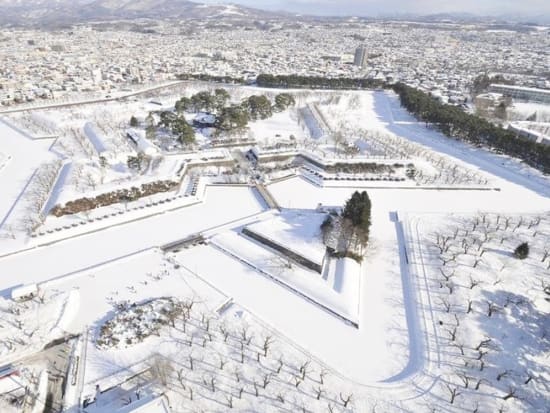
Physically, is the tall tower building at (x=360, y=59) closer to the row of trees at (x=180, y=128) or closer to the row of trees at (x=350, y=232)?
the row of trees at (x=180, y=128)

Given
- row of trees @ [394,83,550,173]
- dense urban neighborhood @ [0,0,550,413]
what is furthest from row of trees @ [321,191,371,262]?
row of trees @ [394,83,550,173]

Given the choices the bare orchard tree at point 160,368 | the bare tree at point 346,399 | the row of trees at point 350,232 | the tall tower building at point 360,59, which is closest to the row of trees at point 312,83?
the tall tower building at point 360,59

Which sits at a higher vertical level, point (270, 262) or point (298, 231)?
point (298, 231)

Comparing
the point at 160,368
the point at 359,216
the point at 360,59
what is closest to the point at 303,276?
the point at 359,216

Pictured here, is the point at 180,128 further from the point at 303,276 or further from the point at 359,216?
the point at 303,276

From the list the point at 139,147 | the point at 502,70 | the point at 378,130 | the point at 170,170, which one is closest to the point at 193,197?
the point at 170,170

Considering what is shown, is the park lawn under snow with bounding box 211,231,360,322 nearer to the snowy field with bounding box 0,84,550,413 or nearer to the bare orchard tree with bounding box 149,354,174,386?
the snowy field with bounding box 0,84,550,413
